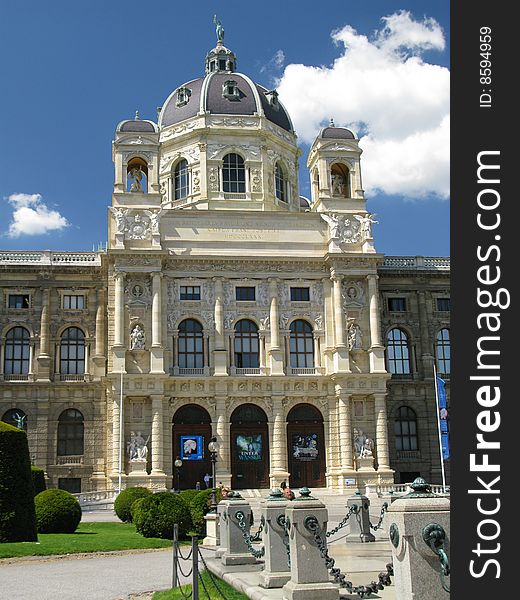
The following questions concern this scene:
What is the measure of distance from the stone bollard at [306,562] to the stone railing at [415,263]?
4750 centimetres

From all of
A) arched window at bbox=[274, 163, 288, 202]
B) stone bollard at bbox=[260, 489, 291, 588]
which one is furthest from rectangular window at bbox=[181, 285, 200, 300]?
stone bollard at bbox=[260, 489, 291, 588]

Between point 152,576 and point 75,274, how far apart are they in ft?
131

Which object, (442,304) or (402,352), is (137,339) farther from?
(442,304)

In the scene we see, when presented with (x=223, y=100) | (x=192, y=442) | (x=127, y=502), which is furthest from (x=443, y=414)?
(x=223, y=100)

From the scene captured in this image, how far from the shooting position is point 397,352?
191ft

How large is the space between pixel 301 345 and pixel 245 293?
16.8 feet

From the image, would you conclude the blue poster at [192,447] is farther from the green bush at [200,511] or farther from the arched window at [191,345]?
the green bush at [200,511]

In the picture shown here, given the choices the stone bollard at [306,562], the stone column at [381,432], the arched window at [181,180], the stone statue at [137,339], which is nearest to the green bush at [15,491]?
the stone bollard at [306,562]

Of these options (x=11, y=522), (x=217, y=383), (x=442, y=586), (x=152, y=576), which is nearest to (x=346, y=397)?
(x=217, y=383)

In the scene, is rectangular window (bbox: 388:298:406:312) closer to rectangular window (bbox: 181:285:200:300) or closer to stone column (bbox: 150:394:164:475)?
rectangular window (bbox: 181:285:200:300)

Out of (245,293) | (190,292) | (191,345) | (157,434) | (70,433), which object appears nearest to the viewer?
(157,434)

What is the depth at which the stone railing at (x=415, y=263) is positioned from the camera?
59.8m

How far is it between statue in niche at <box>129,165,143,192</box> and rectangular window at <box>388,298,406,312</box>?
19562 millimetres

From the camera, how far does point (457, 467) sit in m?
6.63
